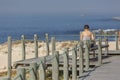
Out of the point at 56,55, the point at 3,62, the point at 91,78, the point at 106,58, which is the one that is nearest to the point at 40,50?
the point at 3,62

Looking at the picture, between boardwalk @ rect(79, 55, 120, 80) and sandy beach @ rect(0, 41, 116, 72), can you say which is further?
sandy beach @ rect(0, 41, 116, 72)

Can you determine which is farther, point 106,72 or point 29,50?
point 29,50

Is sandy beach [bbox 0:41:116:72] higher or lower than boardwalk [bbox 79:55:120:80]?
higher

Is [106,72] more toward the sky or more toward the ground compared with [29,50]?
more toward the ground

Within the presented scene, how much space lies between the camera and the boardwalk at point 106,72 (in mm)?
17672

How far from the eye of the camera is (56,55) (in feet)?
49.4

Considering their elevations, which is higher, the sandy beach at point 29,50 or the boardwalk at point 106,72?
the sandy beach at point 29,50

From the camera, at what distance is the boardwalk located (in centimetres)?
1767

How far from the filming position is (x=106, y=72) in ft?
62.3

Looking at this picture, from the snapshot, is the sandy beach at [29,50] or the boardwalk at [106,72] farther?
the sandy beach at [29,50]

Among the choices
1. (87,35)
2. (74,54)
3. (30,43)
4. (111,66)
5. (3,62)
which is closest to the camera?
(74,54)

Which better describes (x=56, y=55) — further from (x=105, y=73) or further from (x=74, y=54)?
(x=105, y=73)

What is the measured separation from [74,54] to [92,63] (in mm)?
4239

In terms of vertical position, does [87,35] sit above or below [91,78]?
above
